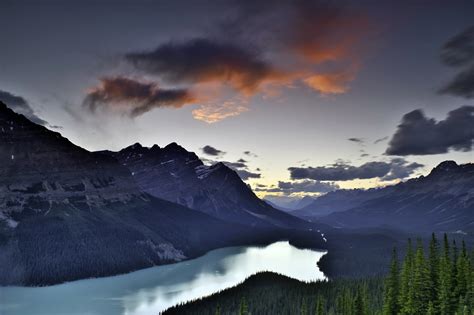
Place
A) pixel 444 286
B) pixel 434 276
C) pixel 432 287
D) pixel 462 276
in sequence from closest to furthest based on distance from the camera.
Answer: pixel 444 286
pixel 432 287
pixel 462 276
pixel 434 276

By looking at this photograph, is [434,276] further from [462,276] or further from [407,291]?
[407,291]

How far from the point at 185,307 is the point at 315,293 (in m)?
48.6

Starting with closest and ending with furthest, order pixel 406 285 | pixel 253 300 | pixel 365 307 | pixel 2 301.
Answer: pixel 406 285, pixel 365 307, pixel 253 300, pixel 2 301

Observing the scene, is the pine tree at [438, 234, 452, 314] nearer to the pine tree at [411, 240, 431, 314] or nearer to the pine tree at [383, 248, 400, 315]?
the pine tree at [411, 240, 431, 314]

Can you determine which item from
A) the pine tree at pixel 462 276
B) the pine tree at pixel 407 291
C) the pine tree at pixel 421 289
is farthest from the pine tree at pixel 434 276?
the pine tree at pixel 462 276

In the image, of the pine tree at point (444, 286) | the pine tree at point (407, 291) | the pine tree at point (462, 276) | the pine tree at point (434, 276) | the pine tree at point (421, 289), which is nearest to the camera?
the pine tree at point (444, 286)

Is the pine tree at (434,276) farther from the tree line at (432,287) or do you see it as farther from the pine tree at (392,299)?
the pine tree at (392,299)

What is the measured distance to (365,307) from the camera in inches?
3004

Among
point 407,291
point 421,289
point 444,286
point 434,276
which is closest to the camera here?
point 444,286

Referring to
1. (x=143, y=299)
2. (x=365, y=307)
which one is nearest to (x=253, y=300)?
(x=143, y=299)

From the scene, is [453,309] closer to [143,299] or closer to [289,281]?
[289,281]

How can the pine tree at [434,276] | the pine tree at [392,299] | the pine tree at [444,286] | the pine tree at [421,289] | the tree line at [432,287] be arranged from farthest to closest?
the pine tree at [392,299]
the pine tree at [434,276]
the pine tree at [421,289]
the tree line at [432,287]
the pine tree at [444,286]

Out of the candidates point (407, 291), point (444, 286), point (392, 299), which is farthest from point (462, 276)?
point (392, 299)

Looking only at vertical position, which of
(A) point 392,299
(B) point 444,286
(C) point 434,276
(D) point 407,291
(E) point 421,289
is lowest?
(A) point 392,299
